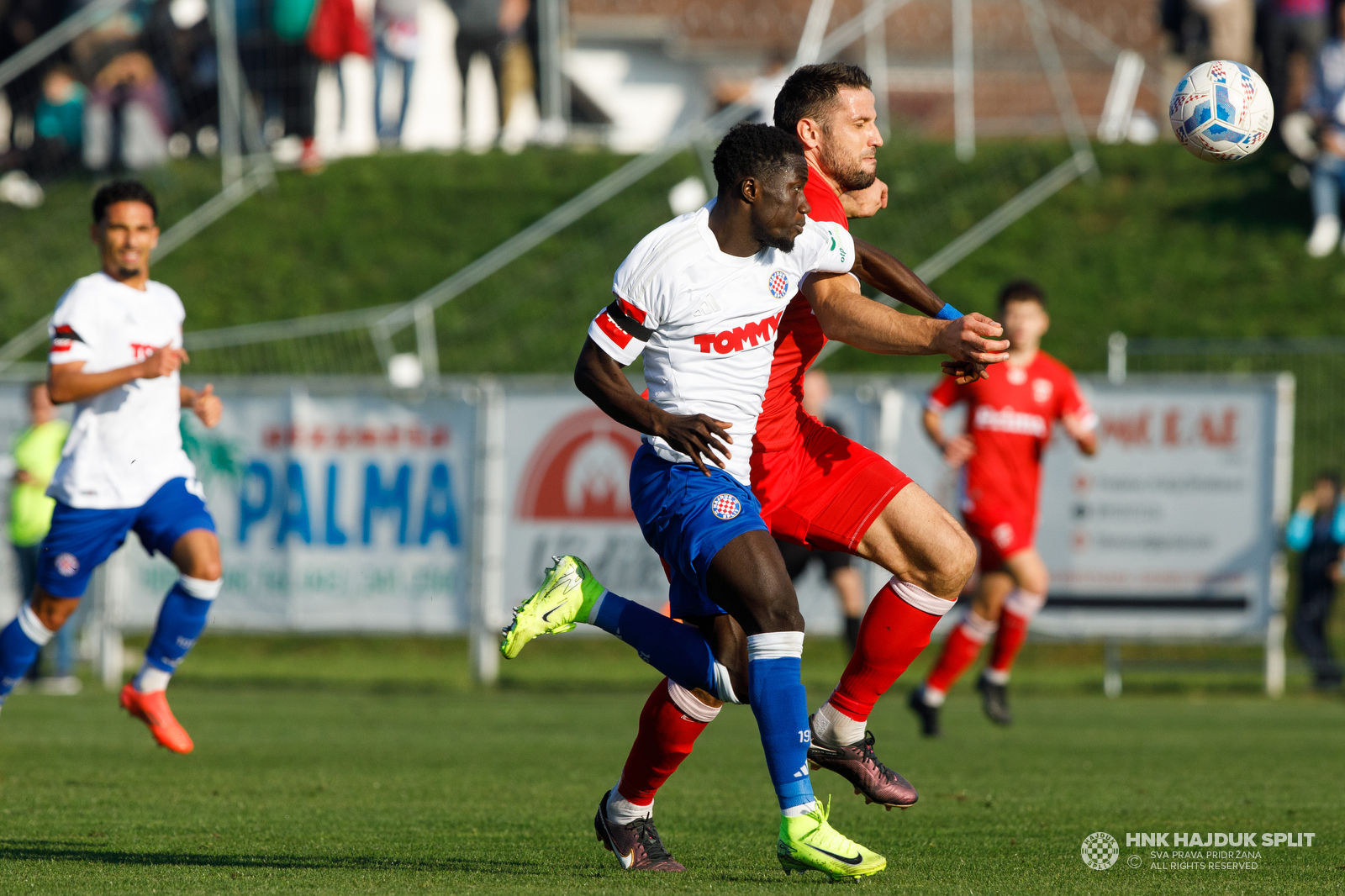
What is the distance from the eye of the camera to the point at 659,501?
5.36m

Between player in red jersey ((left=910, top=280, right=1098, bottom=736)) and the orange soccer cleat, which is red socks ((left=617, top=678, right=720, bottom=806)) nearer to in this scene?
the orange soccer cleat

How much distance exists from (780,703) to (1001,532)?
5.54 m

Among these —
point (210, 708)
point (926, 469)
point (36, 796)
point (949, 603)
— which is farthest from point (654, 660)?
point (926, 469)

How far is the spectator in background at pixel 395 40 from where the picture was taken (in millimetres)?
21391

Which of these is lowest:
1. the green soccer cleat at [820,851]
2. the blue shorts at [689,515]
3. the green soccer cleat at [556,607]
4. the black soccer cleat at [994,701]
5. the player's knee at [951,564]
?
the black soccer cleat at [994,701]

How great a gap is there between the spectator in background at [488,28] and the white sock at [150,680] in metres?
15.6

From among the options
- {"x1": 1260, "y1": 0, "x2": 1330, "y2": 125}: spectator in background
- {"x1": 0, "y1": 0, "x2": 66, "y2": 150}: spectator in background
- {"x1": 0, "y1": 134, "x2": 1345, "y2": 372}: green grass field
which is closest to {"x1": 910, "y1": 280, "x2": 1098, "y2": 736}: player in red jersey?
{"x1": 0, "y1": 134, "x2": 1345, "y2": 372}: green grass field

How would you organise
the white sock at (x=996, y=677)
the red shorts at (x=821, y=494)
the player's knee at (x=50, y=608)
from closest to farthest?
the red shorts at (x=821, y=494), the player's knee at (x=50, y=608), the white sock at (x=996, y=677)

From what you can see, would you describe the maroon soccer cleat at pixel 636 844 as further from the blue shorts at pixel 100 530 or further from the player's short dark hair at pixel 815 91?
the blue shorts at pixel 100 530

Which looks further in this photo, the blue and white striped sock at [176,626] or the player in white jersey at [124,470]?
the blue and white striped sock at [176,626]

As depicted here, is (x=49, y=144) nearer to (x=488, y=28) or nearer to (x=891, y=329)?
(x=488, y=28)

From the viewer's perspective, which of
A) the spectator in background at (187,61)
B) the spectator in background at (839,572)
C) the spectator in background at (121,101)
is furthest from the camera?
the spectator in background at (121,101)

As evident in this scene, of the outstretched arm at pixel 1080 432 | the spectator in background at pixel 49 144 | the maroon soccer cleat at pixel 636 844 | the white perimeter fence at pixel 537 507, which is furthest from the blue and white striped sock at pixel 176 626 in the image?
the spectator in background at pixel 49 144
